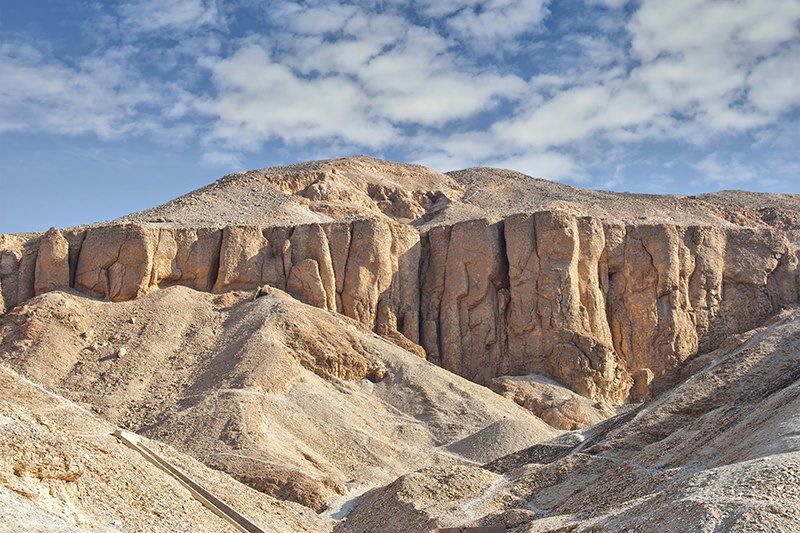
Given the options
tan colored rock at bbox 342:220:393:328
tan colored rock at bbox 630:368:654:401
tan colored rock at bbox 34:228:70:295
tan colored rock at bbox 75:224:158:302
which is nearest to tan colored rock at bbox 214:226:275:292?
tan colored rock at bbox 75:224:158:302

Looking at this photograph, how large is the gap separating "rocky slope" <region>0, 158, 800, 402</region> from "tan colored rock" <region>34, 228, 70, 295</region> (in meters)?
0.07

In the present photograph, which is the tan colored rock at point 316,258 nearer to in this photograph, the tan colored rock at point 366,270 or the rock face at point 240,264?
the rock face at point 240,264

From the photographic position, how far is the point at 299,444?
4653 cm

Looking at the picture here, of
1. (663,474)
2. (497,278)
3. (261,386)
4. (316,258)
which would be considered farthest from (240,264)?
(663,474)

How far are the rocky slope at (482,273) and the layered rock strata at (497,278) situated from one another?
3.2 inches

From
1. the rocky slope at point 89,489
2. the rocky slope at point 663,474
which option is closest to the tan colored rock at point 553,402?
the rocky slope at point 663,474

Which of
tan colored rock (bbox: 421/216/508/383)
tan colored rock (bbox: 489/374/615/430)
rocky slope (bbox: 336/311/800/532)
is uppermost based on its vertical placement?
tan colored rock (bbox: 421/216/508/383)

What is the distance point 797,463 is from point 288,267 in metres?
42.9

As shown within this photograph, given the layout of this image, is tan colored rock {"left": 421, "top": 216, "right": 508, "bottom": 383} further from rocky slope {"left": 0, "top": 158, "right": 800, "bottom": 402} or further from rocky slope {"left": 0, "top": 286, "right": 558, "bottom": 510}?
rocky slope {"left": 0, "top": 286, "right": 558, "bottom": 510}

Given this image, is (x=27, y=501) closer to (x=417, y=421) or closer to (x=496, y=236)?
(x=417, y=421)

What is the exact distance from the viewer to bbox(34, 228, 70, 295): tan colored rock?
58438mm

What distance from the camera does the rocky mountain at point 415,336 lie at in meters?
37.2

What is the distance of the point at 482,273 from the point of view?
6600cm

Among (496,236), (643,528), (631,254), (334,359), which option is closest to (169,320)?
(334,359)
